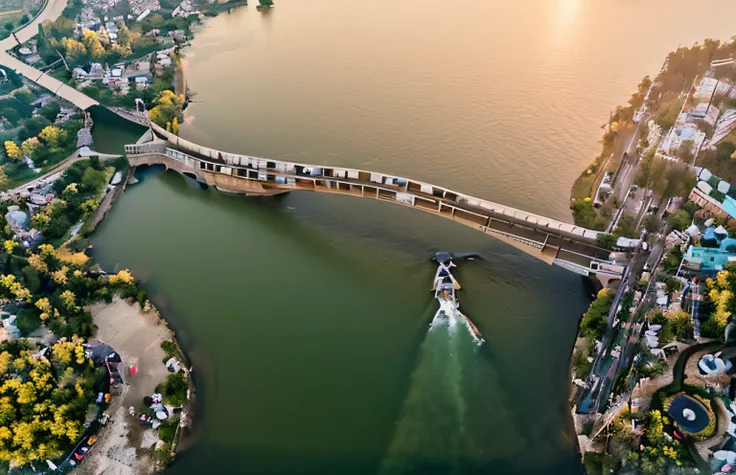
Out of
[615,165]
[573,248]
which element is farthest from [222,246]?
[615,165]

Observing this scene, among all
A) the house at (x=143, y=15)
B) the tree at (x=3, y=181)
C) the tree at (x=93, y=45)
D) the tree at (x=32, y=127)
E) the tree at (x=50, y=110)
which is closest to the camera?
the tree at (x=3, y=181)

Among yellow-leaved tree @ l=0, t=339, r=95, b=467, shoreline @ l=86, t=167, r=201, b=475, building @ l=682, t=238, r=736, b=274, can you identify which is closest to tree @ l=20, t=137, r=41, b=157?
shoreline @ l=86, t=167, r=201, b=475

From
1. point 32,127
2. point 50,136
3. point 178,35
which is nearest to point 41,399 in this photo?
point 50,136

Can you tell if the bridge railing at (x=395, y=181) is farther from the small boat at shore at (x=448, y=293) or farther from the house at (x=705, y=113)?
the house at (x=705, y=113)

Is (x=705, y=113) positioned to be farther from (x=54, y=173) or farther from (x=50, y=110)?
(x=50, y=110)

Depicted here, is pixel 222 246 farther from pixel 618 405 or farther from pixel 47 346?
pixel 618 405

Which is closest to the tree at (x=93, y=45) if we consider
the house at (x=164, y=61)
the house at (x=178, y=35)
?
the house at (x=164, y=61)

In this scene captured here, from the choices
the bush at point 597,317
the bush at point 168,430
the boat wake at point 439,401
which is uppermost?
the bush at point 597,317

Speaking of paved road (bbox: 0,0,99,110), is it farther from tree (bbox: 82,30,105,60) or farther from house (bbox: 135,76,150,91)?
tree (bbox: 82,30,105,60)
